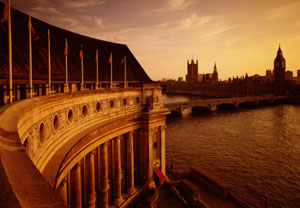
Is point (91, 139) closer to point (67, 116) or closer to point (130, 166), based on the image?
point (67, 116)

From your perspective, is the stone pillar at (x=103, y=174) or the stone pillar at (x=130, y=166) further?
the stone pillar at (x=130, y=166)

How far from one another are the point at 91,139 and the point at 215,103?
98333mm

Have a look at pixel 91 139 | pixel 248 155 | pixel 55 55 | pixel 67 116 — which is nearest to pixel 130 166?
pixel 91 139

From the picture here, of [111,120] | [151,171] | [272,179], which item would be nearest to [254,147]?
[272,179]

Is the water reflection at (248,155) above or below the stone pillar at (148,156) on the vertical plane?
below

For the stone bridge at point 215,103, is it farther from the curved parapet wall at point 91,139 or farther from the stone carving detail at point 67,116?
the stone carving detail at point 67,116

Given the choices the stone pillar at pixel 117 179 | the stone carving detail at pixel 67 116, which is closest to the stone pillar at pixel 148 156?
the stone carving detail at pixel 67 116

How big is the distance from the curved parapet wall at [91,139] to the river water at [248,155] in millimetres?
12686

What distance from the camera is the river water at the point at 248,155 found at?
109 feet

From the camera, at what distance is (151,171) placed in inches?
1176

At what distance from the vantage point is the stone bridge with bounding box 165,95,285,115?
3654 inches

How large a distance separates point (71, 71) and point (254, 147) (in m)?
44.2

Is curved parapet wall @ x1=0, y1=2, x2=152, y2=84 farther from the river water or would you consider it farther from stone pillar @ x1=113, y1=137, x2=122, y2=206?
the river water

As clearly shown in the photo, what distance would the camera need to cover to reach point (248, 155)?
46.8 meters
